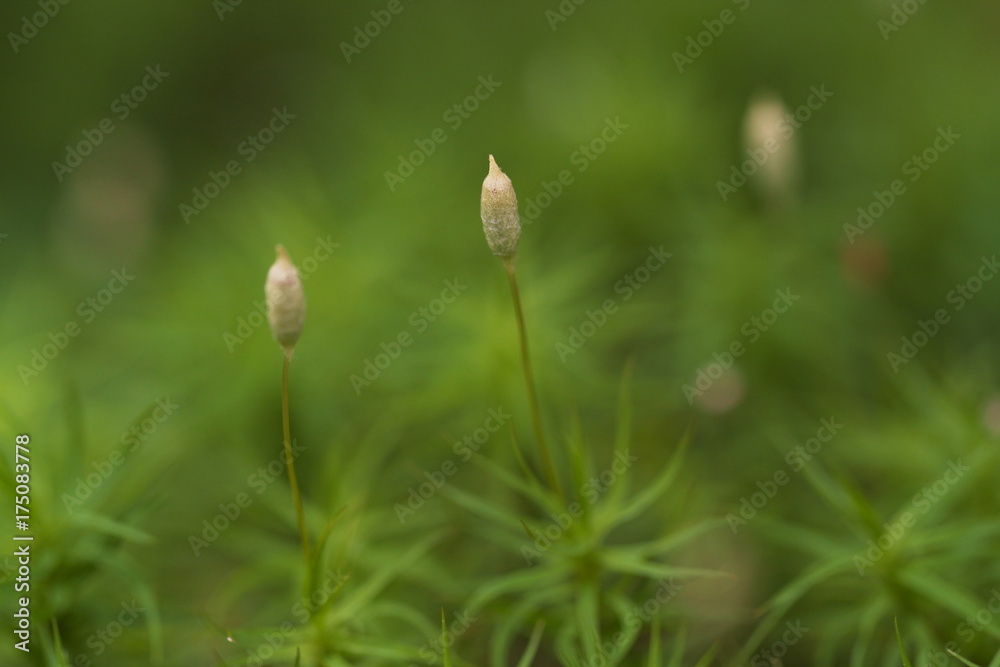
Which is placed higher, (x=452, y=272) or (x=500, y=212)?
(x=500, y=212)

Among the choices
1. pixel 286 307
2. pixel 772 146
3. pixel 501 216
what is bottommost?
pixel 286 307

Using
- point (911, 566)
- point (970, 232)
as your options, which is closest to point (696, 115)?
point (970, 232)

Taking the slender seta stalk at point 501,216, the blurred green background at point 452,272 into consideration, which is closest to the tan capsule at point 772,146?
the blurred green background at point 452,272

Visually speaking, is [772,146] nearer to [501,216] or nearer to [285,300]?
[501,216]

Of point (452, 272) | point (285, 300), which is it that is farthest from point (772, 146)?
point (285, 300)

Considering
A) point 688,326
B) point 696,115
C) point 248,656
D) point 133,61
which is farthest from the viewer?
point 133,61

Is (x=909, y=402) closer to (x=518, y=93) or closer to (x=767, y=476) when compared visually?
(x=767, y=476)

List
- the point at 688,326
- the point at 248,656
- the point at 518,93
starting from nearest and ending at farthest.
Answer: the point at 248,656
the point at 688,326
the point at 518,93
